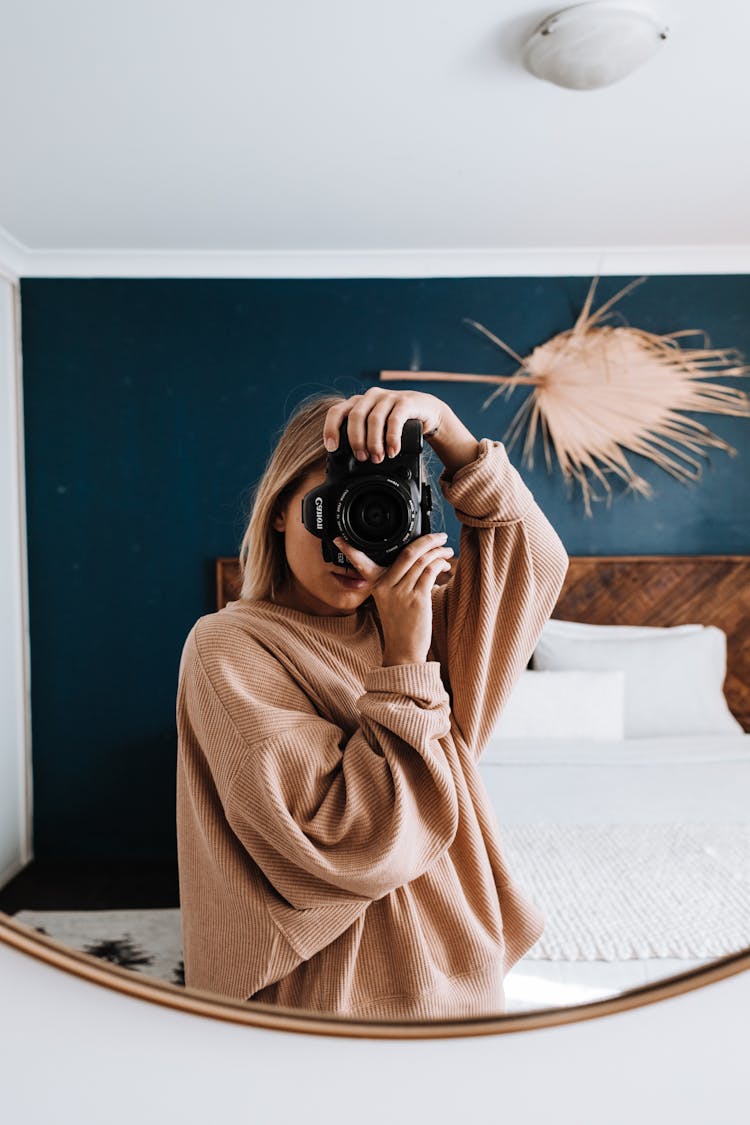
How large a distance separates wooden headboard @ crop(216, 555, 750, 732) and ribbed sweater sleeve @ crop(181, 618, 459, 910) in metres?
0.06

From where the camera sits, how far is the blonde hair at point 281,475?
1.69 feet

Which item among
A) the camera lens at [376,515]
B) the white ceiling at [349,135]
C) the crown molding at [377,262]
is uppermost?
the white ceiling at [349,135]

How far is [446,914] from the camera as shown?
554 millimetres

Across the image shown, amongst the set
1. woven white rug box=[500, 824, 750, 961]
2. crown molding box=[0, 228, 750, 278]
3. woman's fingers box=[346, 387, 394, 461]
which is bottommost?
woven white rug box=[500, 824, 750, 961]

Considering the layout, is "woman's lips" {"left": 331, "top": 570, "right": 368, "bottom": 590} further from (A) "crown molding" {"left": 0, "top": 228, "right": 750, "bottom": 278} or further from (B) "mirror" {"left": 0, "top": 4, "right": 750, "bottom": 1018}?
(A) "crown molding" {"left": 0, "top": 228, "right": 750, "bottom": 278}

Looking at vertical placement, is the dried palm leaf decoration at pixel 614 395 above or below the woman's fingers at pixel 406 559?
above

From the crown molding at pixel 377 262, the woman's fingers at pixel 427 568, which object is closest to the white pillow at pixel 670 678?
the woman's fingers at pixel 427 568

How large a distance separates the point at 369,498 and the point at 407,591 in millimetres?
71

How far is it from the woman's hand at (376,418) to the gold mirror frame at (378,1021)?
36cm

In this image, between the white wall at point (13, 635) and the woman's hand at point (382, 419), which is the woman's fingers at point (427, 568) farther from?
the white wall at point (13, 635)

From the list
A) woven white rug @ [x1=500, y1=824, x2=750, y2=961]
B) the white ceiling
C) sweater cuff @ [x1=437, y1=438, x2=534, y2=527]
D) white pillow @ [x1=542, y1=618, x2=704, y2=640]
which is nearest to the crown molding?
the white ceiling

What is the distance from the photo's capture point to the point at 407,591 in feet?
1.79

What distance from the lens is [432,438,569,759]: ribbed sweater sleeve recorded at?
0.53 meters

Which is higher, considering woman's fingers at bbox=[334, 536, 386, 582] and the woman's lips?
woman's fingers at bbox=[334, 536, 386, 582]
